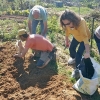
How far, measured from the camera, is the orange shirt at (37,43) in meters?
5.09

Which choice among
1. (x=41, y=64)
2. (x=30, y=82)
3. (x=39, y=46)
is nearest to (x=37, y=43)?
(x=39, y=46)

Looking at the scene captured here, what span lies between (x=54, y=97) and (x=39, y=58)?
183 cm

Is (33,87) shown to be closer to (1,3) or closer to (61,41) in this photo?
(61,41)

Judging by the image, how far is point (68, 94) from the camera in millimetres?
4180

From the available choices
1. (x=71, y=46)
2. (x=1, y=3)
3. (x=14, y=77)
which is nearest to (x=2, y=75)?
(x=14, y=77)

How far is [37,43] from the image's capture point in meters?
5.25

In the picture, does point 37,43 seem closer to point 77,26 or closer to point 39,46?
point 39,46

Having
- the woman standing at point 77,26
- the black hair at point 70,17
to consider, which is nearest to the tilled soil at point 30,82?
the woman standing at point 77,26

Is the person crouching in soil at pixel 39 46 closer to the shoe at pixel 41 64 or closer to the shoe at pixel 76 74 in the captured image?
the shoe at pixel 41 64

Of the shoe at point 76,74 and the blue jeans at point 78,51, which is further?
the shoe at point 76,74

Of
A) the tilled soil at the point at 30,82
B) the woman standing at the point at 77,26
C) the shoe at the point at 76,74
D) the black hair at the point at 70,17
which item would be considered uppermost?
the black hair at the point at 70,17

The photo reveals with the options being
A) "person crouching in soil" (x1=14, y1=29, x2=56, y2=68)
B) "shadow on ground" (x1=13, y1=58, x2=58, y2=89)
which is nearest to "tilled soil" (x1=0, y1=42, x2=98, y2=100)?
"shadow on ground" (x1=13, y1=58, x2=58, y2=89)

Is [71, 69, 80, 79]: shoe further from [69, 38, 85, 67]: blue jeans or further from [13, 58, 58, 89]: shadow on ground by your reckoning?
[13, 58, 58, 89]: shadow on ground

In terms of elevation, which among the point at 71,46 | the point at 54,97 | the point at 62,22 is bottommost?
the point at 54,97
